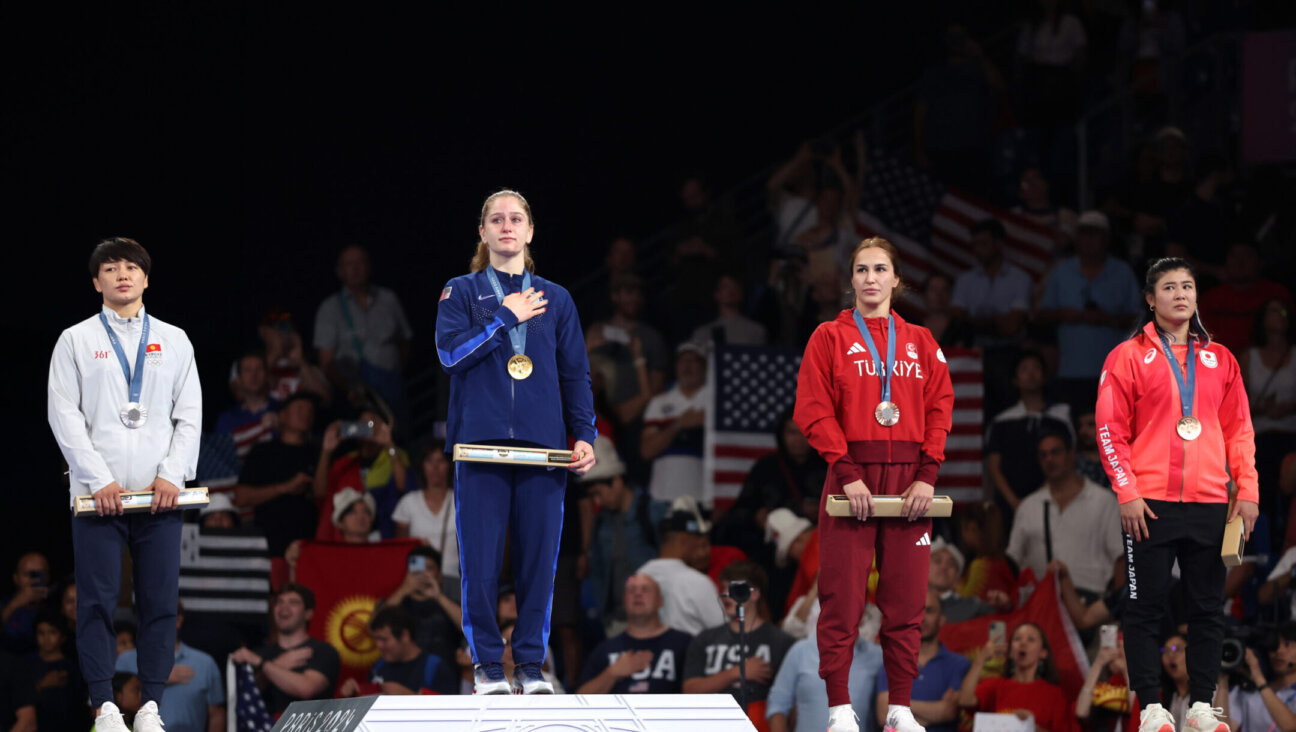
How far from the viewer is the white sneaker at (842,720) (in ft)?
17.9

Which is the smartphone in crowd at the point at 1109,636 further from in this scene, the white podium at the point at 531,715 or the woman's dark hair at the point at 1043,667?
the white podium at the point at 531,715

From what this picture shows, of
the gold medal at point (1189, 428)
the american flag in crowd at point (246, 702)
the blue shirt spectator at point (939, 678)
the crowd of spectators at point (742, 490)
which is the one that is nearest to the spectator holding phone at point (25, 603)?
the crowd of spectators at point (742, 490)

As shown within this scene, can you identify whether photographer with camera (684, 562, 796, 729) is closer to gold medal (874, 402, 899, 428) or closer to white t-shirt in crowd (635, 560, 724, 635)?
white t-shirt in crowd (635, 560, 724, 635)

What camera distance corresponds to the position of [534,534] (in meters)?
5.59

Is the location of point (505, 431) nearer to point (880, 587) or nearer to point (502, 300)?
point (502, 300)

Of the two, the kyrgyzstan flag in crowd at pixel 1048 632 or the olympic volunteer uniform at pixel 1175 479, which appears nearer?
the olympic volunteer uniform at pixel 1175 479

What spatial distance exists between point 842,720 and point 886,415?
46.0 inches

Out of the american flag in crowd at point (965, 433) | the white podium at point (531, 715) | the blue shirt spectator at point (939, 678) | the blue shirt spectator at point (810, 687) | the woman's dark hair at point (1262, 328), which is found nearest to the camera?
the white podium at point (531, 715)

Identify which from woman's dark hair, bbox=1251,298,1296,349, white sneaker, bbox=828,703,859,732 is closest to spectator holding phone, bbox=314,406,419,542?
white sneaker, bbox=828,703,859,732

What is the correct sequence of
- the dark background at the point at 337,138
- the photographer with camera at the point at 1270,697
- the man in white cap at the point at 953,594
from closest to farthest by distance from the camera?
1. the photographer with camera at the point at 1270,697
2. the man in white cap at the point at 953,594
3. the dark background at the point at 337,138

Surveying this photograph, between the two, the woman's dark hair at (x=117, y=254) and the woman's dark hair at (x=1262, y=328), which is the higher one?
the woman's dark hair at (x=1262, y=328)

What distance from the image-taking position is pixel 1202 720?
18.1 feet

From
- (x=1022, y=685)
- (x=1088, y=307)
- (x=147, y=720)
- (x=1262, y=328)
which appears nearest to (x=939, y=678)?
(x=1022, y=685)

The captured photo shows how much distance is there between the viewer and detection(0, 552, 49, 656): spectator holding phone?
847 centimetres
